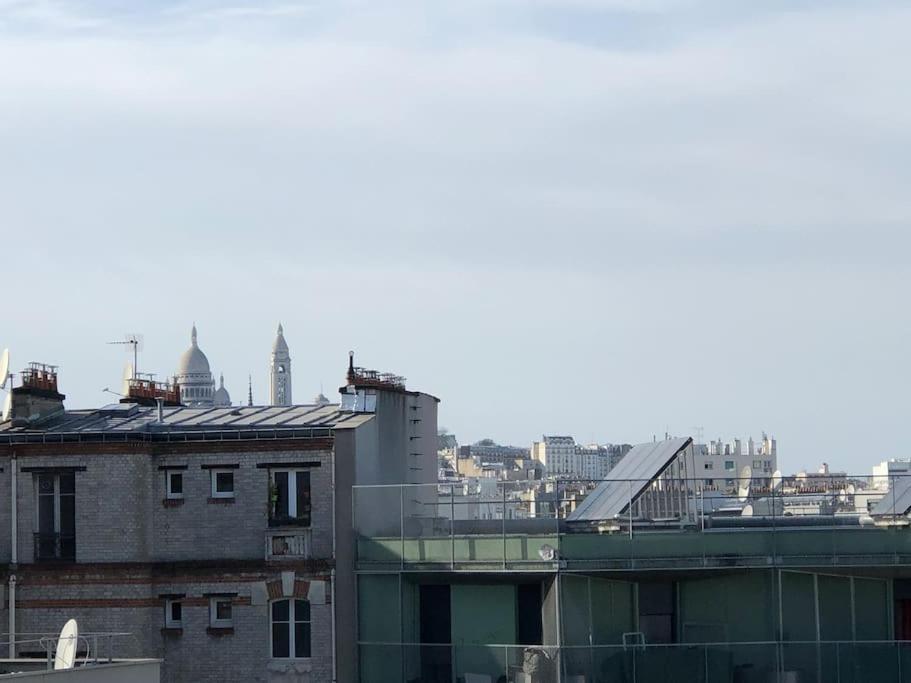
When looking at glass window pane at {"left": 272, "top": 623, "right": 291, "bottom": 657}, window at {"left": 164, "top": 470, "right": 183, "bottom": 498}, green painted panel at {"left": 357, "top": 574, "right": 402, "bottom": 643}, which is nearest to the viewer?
glass window pane at {"left": 272, "top": 623, "right": 291, "bottom": 657}

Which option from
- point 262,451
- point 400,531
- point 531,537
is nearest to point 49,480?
point 262,451

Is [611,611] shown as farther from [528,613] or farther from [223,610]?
[223,610]

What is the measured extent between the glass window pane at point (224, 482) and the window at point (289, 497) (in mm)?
1096

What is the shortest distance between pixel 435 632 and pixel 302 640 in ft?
10.5

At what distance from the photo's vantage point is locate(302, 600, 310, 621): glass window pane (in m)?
43.8

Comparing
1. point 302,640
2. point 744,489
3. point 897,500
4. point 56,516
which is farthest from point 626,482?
point 744,489

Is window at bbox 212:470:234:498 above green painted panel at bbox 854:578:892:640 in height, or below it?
above

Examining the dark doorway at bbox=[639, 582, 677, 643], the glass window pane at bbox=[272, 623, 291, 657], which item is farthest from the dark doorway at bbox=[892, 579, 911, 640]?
the glass window pane at bbox=[272, 623, 291, 657]

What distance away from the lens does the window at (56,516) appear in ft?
147

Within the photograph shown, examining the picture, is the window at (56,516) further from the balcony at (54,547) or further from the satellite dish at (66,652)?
the satellite dish at (66,652)

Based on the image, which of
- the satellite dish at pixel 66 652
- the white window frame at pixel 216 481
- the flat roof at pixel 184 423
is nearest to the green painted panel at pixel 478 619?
the flat roof at pixel 184 423

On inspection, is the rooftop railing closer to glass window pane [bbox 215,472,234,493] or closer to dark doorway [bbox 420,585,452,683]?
dark doorway [bbox 420,585,452,683]

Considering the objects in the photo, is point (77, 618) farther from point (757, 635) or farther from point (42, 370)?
point (757, 635)

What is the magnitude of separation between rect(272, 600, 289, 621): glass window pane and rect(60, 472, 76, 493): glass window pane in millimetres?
5705
